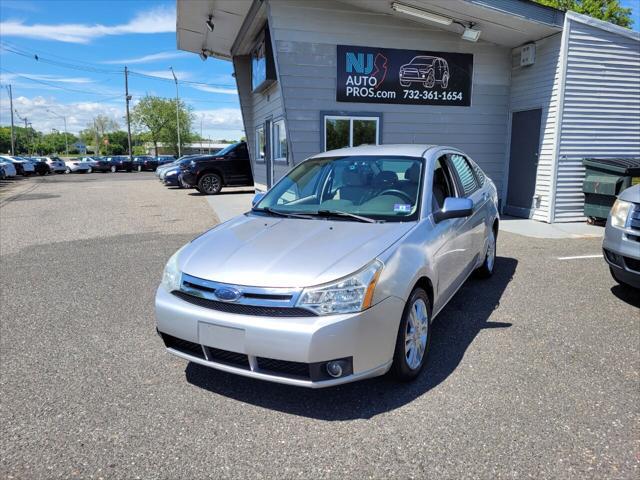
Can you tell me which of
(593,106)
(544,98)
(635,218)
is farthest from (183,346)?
(593,106)

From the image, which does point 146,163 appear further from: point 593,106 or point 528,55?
point 593,106

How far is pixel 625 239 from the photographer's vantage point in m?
4.45

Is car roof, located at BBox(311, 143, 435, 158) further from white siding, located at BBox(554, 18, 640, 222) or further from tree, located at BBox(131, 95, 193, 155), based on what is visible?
tree, located at BBox(131, 95, 193, 155)

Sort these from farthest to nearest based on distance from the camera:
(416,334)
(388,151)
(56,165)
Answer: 1. (56,165)
2. (388,151)
3. (416,334)

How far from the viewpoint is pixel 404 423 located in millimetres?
2787

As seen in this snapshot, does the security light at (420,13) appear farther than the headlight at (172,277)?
Yes

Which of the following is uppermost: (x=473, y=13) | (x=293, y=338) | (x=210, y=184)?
(x=473, y=13)

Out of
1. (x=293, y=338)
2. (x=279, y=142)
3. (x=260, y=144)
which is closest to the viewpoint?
(x=293, y=338)

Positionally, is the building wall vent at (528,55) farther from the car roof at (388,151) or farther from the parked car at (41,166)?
the parked car at (41,166)

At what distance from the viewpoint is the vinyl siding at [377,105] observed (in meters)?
9.65

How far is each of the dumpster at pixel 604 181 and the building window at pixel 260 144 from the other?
29.1 feet

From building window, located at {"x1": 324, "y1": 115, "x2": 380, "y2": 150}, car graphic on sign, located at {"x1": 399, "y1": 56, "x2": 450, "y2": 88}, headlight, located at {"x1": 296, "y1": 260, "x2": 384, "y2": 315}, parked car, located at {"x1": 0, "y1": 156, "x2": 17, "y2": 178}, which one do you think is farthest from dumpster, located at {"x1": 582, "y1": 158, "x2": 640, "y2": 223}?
parked car, located at {"x1": 0, "y1": 156, "x2": 17, "y2": 178}

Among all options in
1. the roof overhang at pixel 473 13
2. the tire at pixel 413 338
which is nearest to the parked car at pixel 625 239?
the tire at pixel 413 338

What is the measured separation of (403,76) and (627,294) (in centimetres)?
681
